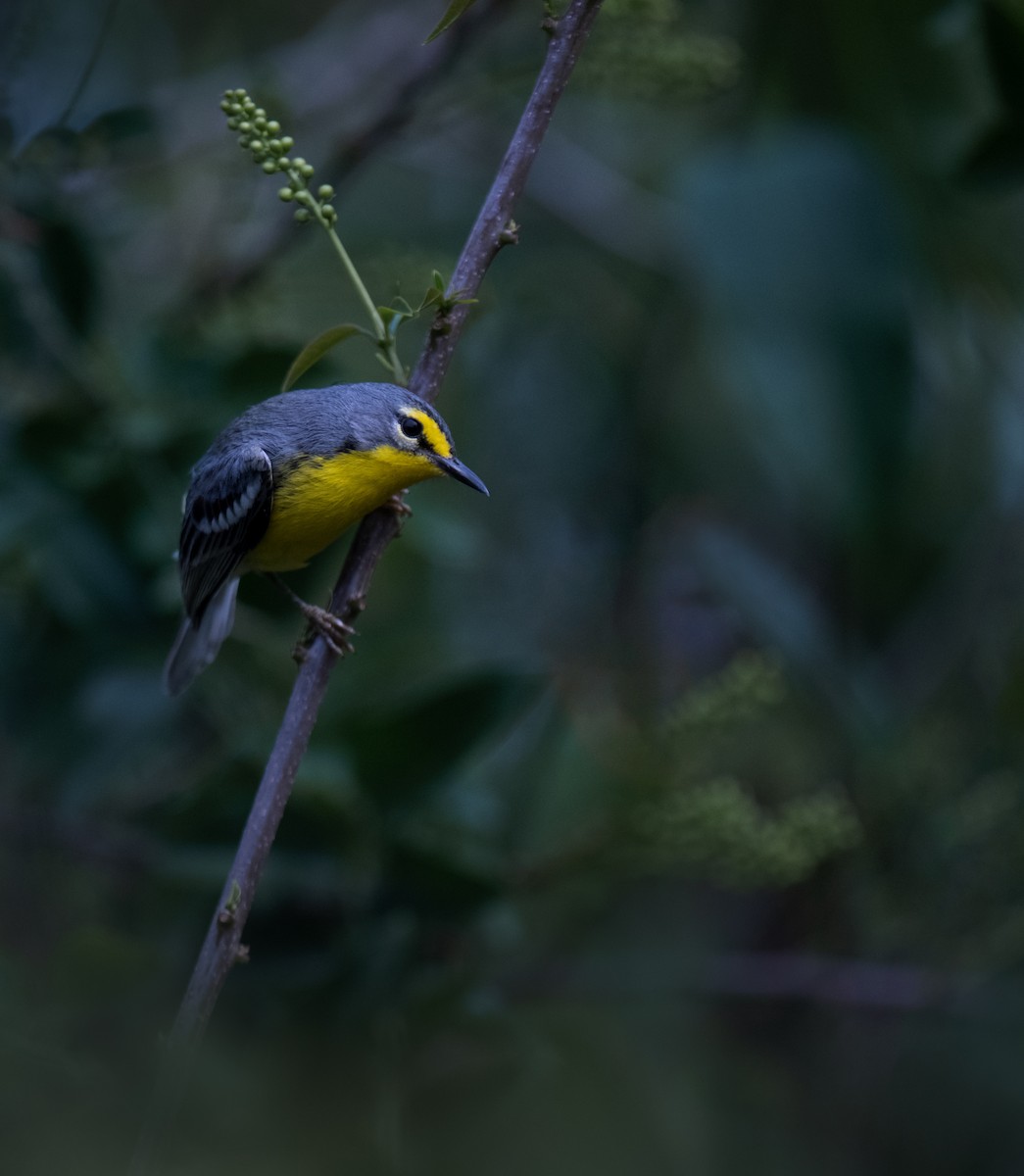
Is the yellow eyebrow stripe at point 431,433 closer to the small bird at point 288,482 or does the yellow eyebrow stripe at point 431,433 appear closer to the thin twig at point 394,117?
the small bird at point 288,482

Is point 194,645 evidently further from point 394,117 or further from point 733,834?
point 394,117

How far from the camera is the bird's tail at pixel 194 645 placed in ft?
6.67

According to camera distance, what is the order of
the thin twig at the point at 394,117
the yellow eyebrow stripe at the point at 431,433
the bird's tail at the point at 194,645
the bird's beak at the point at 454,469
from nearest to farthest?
the yellow eyebrow stripe at the point at 431,433
the bird's beak at the point at 454,469
the bird's tail at the point at 194,645
the thin twig at the point at 394,117

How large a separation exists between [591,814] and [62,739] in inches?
34.5

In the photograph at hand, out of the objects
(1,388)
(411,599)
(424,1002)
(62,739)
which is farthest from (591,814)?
(1,388)

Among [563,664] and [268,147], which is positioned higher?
[268,147]

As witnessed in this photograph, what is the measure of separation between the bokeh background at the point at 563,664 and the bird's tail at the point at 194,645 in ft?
0.20

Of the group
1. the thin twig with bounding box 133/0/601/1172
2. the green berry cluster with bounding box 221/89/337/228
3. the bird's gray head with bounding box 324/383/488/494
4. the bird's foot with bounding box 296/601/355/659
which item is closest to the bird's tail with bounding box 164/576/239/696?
the bird's foot with bounding box 296/601/355/659

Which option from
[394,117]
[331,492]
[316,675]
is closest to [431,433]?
[331,492]

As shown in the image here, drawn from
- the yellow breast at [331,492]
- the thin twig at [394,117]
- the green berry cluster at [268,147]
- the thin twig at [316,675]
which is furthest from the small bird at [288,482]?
the thin twig at [394,117]

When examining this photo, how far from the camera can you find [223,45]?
323 cm

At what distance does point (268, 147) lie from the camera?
47.6 inches

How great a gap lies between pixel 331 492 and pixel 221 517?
20 cm

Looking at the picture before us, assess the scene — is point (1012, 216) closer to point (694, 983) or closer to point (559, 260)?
point (559, 260)
